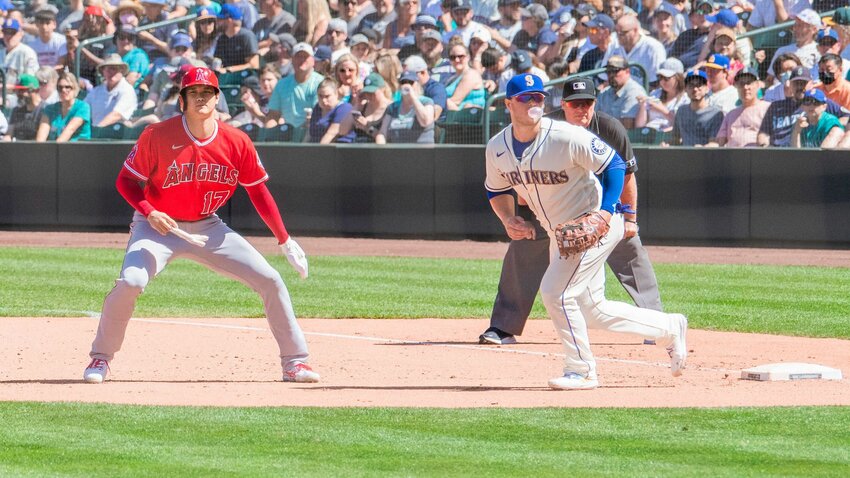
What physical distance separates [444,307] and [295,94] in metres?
7.06

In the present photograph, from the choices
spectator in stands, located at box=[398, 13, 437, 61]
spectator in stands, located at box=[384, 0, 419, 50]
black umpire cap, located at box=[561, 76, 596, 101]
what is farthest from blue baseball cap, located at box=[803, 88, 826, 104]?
black umpire cap, located at box=[561, 76, 596, 101]

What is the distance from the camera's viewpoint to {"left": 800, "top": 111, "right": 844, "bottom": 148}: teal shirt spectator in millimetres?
15430

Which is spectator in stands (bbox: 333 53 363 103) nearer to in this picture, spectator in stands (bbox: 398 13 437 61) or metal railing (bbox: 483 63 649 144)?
spectator in stands (bbox: 398 13 437 61)

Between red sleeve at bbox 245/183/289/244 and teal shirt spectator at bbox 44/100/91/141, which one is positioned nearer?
red sleeve at bbox 245/183/289/244

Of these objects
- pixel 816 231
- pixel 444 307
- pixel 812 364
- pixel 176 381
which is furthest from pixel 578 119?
pixel 816 231

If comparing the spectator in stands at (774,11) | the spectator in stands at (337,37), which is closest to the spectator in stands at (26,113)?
the spectator in stands at (337,37)

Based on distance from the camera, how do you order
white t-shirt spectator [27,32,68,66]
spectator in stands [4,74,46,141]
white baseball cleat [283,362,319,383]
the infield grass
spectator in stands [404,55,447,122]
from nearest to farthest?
the infield grass → white baseball cleat [283,362,319,383] → spectator in stands [404,55,447,122] → spectator in stands [4,74,46,141] → white t-shirt spectator [27,32,68,66]

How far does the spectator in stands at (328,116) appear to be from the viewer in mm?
17266

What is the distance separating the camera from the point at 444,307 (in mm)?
11578

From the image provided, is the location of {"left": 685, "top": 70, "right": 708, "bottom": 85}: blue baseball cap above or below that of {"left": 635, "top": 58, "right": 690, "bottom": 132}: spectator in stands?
above

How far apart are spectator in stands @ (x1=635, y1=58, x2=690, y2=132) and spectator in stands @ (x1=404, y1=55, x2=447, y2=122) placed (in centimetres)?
251

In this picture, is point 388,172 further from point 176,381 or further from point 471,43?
point 176,381

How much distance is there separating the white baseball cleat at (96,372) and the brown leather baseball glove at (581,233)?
256 cm

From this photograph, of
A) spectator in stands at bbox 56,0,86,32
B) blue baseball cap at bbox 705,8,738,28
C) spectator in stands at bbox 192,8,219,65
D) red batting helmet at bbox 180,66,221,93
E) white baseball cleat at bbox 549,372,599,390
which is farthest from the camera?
spectator in stands at bbox 56,0,86,32
